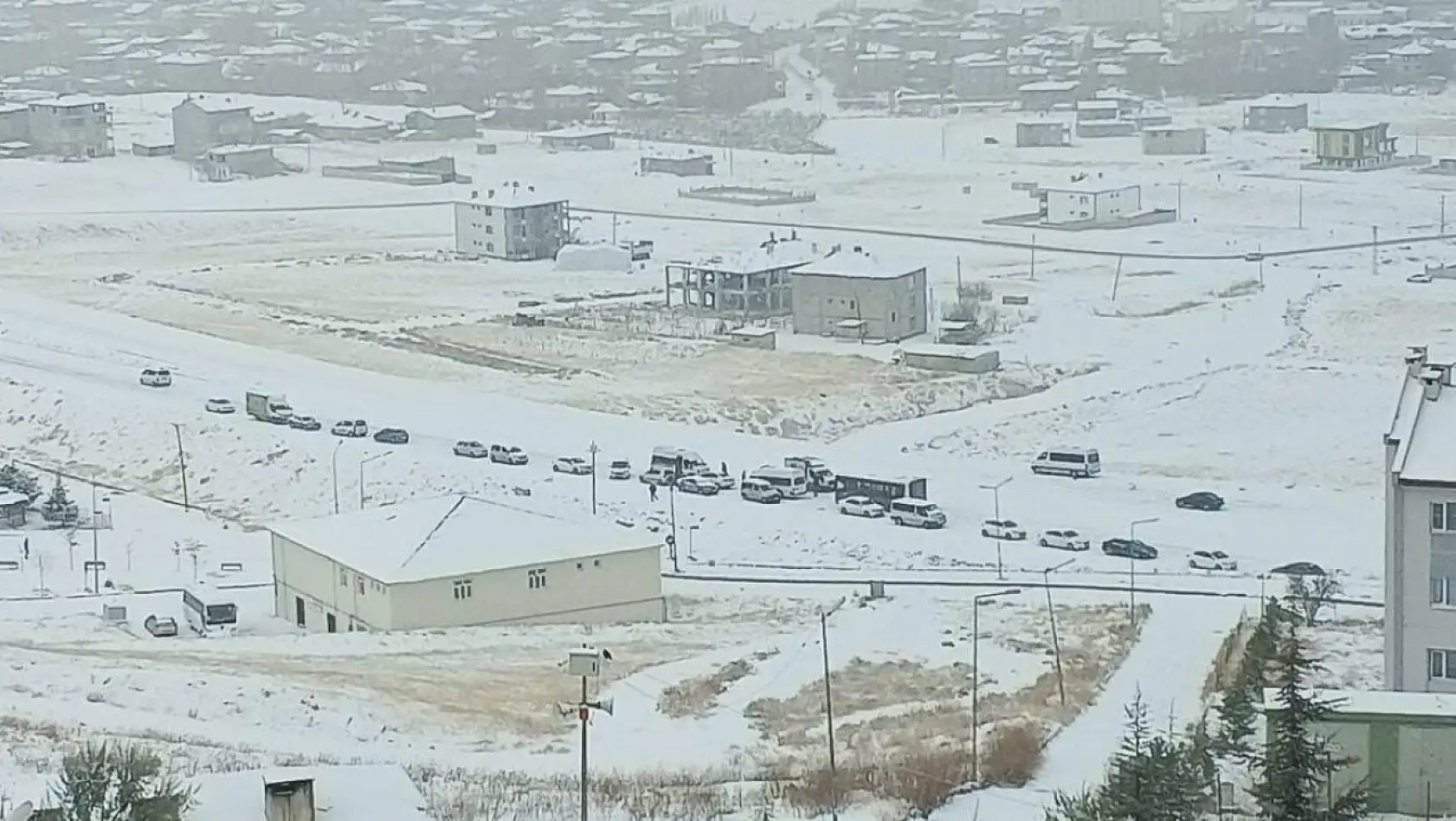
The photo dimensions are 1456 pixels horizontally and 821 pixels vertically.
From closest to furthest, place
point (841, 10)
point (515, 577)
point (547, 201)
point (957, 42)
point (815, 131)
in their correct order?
1. point (515, 577)
2. point (547, 201)
3. point (815, 131)
4. point (957, 42)
5. point (841, 10)

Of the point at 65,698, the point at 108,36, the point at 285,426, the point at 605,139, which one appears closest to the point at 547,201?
the point at 285,426

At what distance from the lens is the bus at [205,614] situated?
31.6 feet

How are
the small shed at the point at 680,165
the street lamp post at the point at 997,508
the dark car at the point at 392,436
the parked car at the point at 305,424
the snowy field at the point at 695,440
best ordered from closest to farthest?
the snowy field at the point at 695,440 → the street lamp post at the point at 997,508 → the dark car at the point at 392,436 → the parked car at the point at 305,424 → the small shed at the point at 680,165

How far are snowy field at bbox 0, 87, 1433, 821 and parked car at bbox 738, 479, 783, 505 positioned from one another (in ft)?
0.64

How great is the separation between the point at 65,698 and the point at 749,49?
41.1 metres

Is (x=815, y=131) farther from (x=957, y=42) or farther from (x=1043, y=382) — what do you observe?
(x=1043, y=382)

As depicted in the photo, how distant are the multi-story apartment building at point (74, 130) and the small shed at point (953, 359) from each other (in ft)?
58.8

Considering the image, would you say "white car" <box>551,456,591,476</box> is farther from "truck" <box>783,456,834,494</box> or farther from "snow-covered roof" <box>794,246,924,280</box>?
"snow-covered roof" <box>794,246,924,280</box>

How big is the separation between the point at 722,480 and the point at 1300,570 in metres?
3.12

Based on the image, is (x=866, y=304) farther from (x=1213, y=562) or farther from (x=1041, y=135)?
(x=1041, y=135)

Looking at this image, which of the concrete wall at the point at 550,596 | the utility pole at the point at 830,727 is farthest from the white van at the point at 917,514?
the concrete wall at the point at 550,596

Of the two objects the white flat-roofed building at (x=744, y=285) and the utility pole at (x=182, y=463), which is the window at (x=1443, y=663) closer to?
the utility pole at (x=182, y=463)

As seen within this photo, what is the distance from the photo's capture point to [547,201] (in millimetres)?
21953

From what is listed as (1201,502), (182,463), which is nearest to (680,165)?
(182,463)
